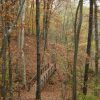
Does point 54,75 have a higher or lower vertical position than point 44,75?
lower

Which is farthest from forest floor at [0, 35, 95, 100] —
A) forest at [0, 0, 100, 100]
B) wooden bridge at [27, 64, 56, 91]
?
wooden bridge at [27, 64, 56, 91]

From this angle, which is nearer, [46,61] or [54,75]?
[54,75]

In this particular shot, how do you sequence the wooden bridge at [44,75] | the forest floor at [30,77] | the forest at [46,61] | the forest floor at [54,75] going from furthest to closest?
the wooden bridge at [44,75]
the forest floor at [54,75]
the forest floor at [30,77]
the forest at [46,61]

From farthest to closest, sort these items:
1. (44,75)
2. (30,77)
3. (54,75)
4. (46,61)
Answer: (46,61) < (54,75) < (30,77) < (44,75)

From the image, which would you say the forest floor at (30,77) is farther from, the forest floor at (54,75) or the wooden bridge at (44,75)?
the wooden bridge at (44,75)

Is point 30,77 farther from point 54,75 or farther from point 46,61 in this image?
point 46,61

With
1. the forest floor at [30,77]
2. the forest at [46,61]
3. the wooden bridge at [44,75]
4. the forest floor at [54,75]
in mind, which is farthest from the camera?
the wooden bridge at [44,75]

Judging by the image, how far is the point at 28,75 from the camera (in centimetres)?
2317

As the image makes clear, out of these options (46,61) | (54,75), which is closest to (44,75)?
(54,75)

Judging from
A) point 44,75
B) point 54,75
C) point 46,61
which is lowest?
point 54,75

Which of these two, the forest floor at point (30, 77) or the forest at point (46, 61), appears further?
the forest floor at point (30, 77)

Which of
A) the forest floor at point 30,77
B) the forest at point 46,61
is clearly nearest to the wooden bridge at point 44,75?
the forest at point 46,61

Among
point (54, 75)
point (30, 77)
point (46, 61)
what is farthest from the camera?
point (46, 61)

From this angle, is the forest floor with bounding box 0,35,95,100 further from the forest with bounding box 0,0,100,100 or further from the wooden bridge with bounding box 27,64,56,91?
the wooden bridge with bounding box 27,64,56,91
